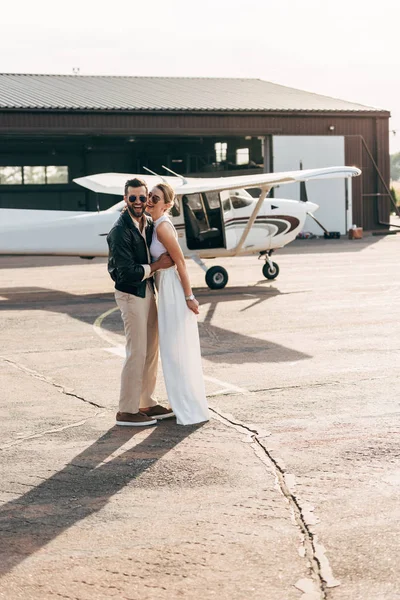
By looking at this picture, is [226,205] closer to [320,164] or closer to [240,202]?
[240,202]

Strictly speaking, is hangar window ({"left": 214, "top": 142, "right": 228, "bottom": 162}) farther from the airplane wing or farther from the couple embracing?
the couple embracing

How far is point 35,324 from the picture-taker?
14.7m

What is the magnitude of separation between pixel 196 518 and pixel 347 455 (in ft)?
5.48

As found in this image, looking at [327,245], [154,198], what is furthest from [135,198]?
[327,245]

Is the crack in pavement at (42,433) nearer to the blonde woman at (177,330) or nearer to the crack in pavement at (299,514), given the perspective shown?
the blonde woman at (177,330)

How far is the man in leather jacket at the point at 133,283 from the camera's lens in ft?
26.3

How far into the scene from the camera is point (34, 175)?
4969 cm

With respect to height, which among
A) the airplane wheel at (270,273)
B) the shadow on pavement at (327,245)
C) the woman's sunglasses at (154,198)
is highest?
the woman's sunglasses at (154,198)

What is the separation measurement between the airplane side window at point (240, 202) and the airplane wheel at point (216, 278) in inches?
65.6

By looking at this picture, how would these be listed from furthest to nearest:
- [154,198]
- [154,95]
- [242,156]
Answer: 1. [242,156]
2. [154,95]
3. [154,198]

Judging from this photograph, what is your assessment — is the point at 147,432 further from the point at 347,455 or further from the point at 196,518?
the point at 196,518

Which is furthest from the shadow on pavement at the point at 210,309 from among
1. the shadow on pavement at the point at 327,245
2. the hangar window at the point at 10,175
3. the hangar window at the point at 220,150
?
the hangar window at the point at 10,175

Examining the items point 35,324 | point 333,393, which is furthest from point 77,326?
point 333,393

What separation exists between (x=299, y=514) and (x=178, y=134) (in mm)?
34502
